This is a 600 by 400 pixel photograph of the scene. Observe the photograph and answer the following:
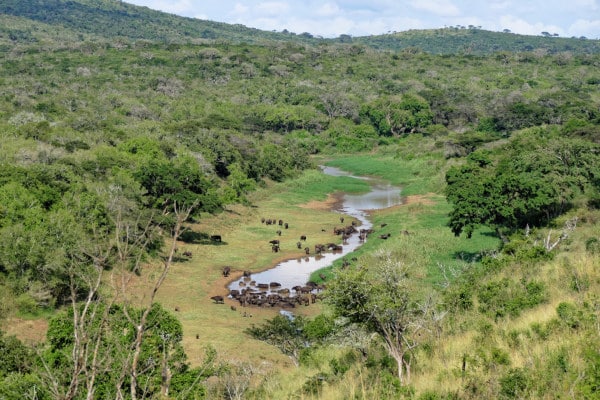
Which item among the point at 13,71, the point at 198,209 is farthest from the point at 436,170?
the point at 13,71

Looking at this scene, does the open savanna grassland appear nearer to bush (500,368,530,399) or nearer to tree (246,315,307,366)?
tree (246,315,307,366)

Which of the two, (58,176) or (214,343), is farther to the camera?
(58,176)

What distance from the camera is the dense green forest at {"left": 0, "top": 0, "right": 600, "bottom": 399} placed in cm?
914

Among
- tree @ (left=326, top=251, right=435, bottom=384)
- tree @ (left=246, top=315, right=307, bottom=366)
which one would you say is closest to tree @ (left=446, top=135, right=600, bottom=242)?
tree @ (left=246, top=315, right=307, bottom=366)

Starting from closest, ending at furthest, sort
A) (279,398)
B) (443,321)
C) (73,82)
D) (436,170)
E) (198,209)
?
(279,398) < (443,321) < (198,209) < (436,170) < (73,82)

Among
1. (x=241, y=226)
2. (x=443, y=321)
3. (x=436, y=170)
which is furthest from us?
(x=436, y=170)

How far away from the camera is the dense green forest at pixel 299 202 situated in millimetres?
9141

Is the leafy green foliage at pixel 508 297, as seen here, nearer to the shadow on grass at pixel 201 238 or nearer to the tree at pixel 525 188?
the tree at pixel 525 188

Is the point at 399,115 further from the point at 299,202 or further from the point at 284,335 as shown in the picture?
the point at 284,335

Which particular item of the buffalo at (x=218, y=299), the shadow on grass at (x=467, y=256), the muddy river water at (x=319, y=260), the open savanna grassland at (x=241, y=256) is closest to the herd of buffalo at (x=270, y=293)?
the buffalo at (x=218, y=299)

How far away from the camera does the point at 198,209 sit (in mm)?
42688

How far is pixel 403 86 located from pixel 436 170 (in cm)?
7070

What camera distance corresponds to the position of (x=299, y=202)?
200ft

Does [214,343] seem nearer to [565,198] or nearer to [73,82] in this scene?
[565,198]
